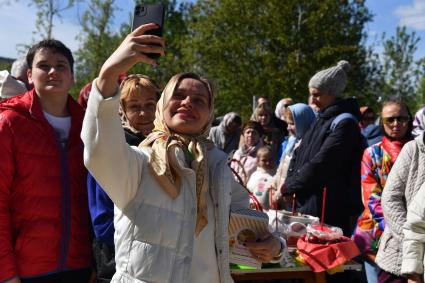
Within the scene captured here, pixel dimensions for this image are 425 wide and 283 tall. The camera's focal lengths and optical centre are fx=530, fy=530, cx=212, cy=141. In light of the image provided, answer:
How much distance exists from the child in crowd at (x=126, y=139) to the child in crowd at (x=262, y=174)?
3402 mm

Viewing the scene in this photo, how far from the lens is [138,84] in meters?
2.93

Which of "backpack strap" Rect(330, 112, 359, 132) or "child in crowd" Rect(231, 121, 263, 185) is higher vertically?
"backpack strap" Rect(330, 112, 359, 132)

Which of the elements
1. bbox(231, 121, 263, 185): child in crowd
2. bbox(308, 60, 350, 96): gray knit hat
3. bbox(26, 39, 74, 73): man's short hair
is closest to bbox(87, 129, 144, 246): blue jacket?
bbox(26, 39, 74, 73): man's short hair

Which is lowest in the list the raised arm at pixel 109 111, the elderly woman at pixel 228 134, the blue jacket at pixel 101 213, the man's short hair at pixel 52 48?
the blue jacket at pixel 101 213

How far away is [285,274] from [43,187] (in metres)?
1.72

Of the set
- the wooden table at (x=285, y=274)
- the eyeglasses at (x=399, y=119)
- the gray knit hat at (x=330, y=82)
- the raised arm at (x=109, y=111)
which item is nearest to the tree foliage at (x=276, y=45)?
the gray knit hat at (x=330, y=82)

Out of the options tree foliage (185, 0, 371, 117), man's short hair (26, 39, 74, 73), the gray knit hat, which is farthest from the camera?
tree foliage (185, 0, 371, 117)

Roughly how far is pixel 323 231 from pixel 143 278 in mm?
1954

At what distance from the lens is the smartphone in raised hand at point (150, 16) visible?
5.79ft

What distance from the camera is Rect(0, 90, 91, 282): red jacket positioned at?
255 cm

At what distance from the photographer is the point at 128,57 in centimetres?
169

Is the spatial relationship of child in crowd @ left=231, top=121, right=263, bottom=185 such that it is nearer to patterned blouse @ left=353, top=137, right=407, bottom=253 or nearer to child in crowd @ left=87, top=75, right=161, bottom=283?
patterned blouse @ left=353, top=137, right=407, bottom=253

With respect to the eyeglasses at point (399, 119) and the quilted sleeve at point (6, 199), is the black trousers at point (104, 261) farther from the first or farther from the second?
the eyeglasses at point (399, 119)

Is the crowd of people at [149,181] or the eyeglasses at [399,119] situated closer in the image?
the crowd of people at [149,181]
